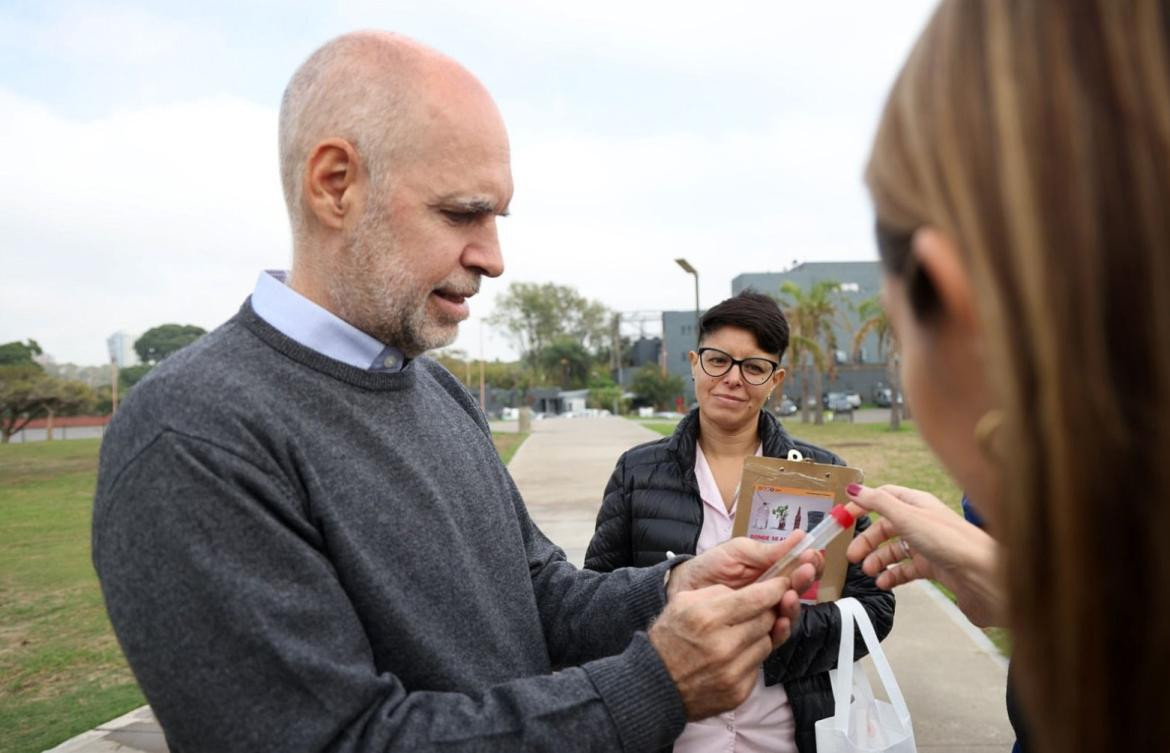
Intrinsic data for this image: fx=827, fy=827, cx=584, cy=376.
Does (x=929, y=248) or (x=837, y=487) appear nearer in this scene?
(x=929, y=248)

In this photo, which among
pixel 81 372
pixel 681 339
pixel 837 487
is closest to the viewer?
pixel 837 487

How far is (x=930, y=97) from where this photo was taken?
2.18 ft

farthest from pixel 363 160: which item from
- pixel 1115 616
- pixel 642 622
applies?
pixel 1115 616

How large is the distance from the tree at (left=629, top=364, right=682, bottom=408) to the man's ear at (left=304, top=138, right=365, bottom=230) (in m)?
61.5

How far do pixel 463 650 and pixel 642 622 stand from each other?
1.49ft

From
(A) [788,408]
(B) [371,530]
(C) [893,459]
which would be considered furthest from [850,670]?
(A) [788,408]

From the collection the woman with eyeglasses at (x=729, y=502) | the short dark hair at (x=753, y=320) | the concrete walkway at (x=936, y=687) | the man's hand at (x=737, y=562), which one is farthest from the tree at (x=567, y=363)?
the man's hand at (x=737, y=562)

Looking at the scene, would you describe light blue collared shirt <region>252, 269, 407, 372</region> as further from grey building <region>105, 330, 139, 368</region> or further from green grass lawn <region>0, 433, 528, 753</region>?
grey building <region>105, 330, 139, 368</region>

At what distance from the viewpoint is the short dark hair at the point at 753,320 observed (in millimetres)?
3500

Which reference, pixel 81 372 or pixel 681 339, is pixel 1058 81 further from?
pixel 681 339

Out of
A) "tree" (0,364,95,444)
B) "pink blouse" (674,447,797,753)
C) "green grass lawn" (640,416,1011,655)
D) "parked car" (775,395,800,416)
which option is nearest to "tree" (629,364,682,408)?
"parked car" (775,395,800,416)

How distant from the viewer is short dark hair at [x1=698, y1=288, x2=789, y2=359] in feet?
11.5

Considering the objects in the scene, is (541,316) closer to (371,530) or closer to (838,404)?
(838,404)

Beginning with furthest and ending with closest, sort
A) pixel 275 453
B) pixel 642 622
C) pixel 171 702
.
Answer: pixel 642 622
pixel 275 453
pixel 171 702
